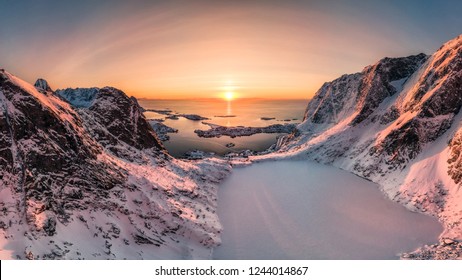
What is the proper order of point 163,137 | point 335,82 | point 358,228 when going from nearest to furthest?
point 358,228 < point 335,82 < point 163,137

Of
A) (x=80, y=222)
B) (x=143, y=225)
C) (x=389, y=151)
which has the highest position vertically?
(x=389, y=151)

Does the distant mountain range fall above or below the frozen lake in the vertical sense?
above

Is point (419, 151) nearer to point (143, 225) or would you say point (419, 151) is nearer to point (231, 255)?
point (231, 255)

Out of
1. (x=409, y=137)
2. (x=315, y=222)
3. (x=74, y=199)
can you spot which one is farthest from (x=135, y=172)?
(x=409, y=137)

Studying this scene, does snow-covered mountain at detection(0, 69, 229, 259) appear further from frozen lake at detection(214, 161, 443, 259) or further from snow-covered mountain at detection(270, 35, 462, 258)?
snow-covered mountain at detection(270, 35, 462, 258)

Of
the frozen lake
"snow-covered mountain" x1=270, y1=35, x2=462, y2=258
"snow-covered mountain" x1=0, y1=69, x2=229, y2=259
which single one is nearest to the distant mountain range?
"snow-covered mountain" x1=0, y1=69, x2=229, y2=259
